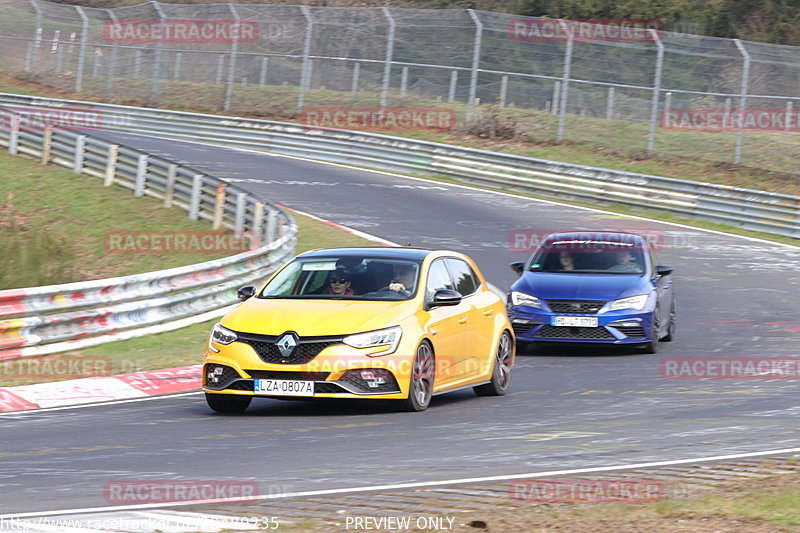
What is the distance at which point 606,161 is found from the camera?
3559 cm

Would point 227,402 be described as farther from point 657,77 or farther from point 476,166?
point 657,77

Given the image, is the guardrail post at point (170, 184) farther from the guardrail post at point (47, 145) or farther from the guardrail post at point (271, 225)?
the guardrail post at point (47, 145)

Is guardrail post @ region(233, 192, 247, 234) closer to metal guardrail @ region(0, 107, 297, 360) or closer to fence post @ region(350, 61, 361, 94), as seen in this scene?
metal guardrail @ region(0, 107, 297, 360)

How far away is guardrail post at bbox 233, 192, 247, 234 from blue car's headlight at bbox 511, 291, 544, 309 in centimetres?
894

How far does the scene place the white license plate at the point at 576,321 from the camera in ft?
52.5

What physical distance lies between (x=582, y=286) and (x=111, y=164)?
1676 centimetres

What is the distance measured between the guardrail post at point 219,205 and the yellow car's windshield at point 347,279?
13359 millimetres

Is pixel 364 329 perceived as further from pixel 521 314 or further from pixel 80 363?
pixel 521 314

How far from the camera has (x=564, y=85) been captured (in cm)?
3534

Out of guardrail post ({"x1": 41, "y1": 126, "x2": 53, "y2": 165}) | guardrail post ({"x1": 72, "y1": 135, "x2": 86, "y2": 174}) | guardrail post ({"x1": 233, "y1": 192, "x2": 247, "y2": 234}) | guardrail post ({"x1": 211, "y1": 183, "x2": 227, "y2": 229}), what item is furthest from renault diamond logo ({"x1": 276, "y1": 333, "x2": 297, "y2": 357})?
guardrail post ({"x1": 41, "y1": 126, "x2": 53, "y2": 165})

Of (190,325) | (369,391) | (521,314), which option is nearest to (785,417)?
(369,391)

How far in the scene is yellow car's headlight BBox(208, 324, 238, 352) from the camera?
35.9 ft

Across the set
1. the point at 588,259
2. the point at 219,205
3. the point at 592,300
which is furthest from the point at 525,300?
the point at 219,205

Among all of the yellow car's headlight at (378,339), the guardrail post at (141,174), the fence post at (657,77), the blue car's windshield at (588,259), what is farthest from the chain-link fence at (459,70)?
the yellow car's headlight at (378,339)
